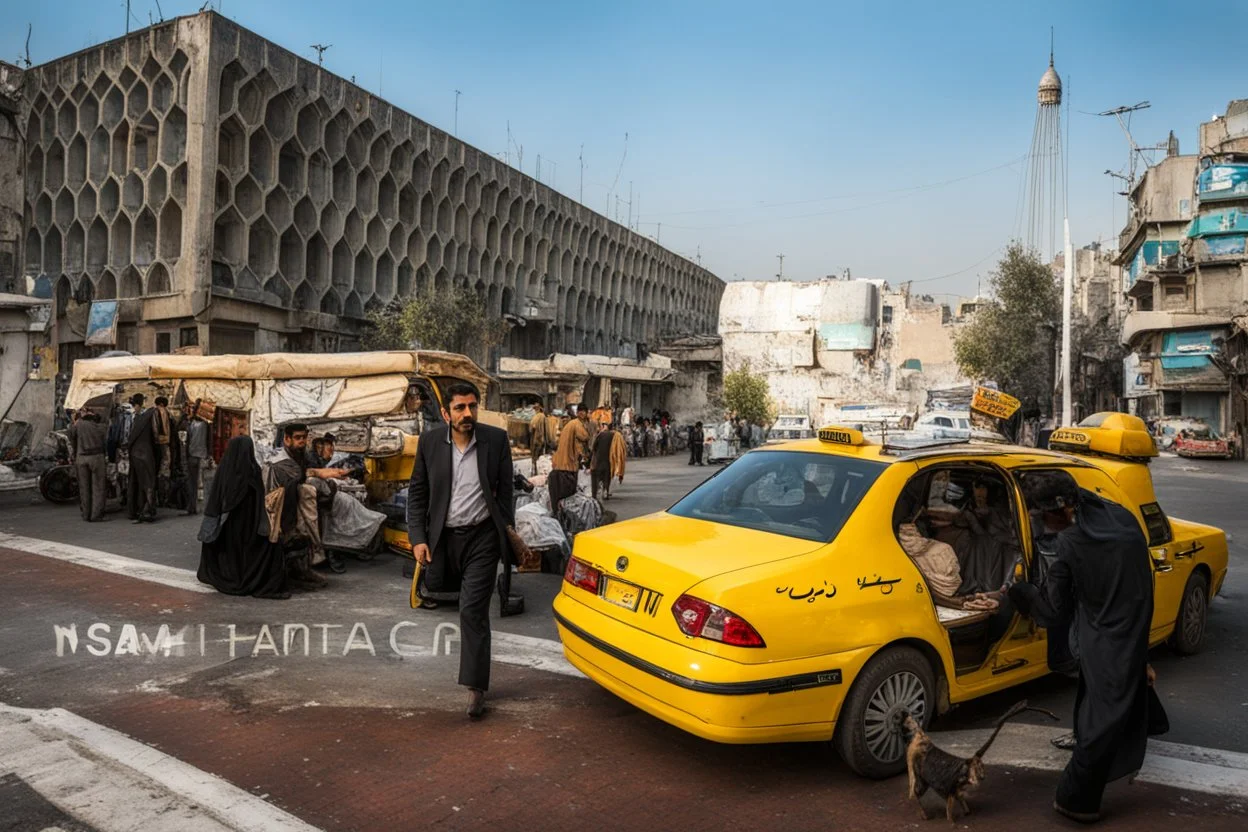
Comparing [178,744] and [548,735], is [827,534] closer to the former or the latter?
[548,735]

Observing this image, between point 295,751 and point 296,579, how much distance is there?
4.21 metres

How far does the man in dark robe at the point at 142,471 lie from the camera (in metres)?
12.3

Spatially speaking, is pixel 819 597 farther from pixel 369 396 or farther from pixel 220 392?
pixel 220 392

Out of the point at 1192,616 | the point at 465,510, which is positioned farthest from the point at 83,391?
the point at 1192,616

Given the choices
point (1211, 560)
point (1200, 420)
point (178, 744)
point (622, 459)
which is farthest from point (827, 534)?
point (1200, 420)

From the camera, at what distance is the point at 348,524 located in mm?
9195

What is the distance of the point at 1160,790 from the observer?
4168mm

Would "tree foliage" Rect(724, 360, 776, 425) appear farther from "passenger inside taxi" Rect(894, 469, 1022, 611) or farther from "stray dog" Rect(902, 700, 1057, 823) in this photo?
"stray dog" Rect(902, 700, 1057, 823)

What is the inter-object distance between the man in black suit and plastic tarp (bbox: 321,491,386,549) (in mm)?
4342

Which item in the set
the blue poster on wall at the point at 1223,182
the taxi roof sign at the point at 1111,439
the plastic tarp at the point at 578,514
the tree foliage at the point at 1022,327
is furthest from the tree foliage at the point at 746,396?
the taxi roof sign at the point at 1111,439

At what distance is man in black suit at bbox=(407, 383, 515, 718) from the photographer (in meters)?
4.95

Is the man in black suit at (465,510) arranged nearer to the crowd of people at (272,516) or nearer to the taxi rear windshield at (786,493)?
the taxi rear windshield at (786,493)

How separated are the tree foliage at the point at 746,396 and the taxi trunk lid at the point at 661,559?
41866 mm

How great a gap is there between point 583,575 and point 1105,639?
2507 mm
